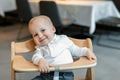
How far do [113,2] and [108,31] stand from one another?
71 centimetres

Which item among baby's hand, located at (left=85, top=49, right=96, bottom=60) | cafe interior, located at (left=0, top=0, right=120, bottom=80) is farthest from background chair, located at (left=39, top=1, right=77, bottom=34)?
baby's hand, located at (left=85, top=49, right=96, bottom=60)

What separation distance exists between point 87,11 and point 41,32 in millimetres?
1883

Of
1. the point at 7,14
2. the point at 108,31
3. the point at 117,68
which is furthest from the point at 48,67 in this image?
the point at 7,14

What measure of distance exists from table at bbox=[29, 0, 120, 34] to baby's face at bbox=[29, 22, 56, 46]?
5.96 feet

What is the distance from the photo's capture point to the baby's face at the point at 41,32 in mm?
1400

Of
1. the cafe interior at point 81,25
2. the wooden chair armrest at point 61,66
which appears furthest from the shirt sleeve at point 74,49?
the cafe interior at point 81,25

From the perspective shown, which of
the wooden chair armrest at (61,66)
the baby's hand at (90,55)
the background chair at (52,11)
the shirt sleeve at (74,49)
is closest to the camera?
the wooden chair armrest at (61,66)

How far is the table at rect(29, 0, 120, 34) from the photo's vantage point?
10.5 feet

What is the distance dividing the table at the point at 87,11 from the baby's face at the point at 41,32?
5.96ft

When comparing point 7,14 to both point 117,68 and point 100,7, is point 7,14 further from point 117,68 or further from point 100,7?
point 117,68

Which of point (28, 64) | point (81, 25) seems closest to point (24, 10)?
point (81, 25)

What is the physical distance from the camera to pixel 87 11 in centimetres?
319

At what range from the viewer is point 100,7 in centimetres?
331

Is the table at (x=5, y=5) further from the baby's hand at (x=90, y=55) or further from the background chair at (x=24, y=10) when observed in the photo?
the baby's hand at (x=90, y=55)
